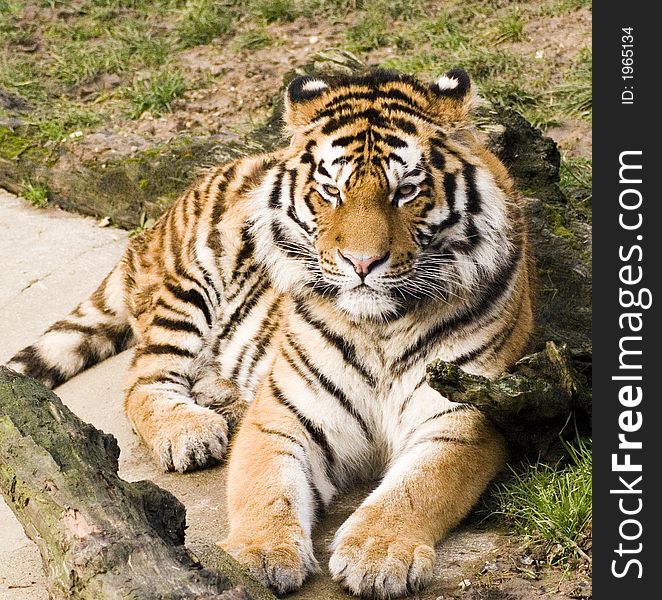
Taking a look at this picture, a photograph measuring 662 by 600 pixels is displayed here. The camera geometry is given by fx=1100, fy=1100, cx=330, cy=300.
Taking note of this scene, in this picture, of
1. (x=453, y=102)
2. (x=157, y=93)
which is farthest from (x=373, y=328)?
(x=157, y=93)

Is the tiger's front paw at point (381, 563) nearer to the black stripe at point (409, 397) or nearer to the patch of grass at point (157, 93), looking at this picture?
the black stripe at point (409, 397)

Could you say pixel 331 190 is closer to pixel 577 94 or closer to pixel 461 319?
pixel 461 319

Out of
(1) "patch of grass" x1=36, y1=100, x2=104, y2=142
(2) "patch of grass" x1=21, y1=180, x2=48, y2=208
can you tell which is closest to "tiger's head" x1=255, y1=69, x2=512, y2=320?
(2) "patch of grass" x1=21, y1=180, x2=48, y2=208

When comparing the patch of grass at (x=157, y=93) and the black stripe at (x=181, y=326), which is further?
the patch of grass at (x=157, y=93)

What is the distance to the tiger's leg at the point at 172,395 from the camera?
15.4 ft

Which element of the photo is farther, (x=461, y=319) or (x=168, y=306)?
(x=168, y=306)

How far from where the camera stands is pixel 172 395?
16.8ft

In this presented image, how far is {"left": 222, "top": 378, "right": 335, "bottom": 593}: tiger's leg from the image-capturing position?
350cm

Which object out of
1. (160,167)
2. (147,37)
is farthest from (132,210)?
(147,37)

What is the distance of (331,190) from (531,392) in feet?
3.41

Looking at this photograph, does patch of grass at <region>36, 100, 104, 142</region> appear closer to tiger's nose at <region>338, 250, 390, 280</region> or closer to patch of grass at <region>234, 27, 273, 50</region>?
patch of grass at <region>234, 27, 273, 50</region>

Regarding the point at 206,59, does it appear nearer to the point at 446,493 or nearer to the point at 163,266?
the point at 163,266

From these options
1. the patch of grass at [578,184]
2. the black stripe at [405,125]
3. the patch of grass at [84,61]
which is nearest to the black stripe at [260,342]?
the black stripe at [405,125]

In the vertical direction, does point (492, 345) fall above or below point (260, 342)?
above
